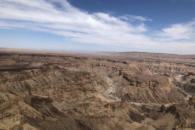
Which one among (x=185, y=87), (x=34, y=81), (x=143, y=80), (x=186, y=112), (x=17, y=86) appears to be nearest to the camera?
(x=186, y=112)

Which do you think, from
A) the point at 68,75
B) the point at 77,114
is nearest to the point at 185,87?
the point at 68,75

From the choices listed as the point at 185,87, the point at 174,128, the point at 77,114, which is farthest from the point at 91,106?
the point at 185,87

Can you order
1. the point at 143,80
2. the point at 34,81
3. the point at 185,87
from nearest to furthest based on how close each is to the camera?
the point at 34,81
the point at 143,80
the point at 185,87

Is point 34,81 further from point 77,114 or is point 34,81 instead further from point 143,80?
point 143,80

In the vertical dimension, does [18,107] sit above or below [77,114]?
above

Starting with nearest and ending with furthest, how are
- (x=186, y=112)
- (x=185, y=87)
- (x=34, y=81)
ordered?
(x=186, y=112)
(x=34, y=81)
(x=185, y=87)

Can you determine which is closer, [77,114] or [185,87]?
[77,114]

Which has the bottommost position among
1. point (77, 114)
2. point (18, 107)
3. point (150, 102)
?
point (150, 102)

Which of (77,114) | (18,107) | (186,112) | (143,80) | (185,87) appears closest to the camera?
(18,107)

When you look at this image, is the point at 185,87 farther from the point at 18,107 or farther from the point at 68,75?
Answer: the point at 18,107
